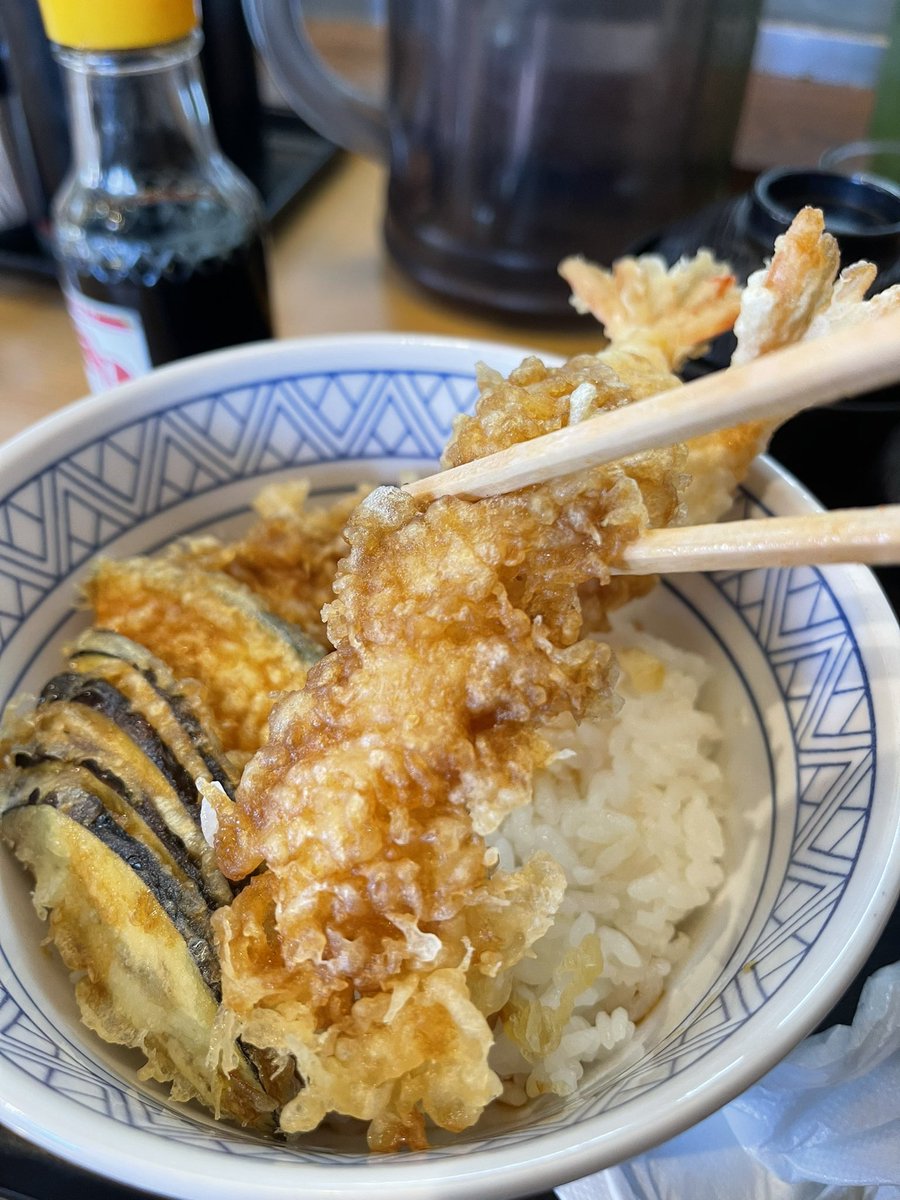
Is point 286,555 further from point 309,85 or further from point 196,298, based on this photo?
point 309,85

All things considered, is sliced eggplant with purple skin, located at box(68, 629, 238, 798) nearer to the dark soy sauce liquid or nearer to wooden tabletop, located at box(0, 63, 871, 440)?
the dark soy sauce liquid

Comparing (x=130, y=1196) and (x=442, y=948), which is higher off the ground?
(x=442, y=948)

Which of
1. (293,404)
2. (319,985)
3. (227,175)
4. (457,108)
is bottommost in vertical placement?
(319,985)

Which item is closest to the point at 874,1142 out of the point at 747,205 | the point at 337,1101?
the point at 337,1101

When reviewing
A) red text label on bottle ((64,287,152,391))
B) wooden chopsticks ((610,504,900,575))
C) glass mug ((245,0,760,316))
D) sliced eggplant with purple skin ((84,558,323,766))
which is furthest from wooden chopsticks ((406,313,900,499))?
Answer: glass mug ((245,0,760,316))

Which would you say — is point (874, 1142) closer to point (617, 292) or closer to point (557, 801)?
point (557, 801)

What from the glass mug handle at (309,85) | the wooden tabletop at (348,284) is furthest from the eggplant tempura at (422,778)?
the glass mug handle at (309,85)

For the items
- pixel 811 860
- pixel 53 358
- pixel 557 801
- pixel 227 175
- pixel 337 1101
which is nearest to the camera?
pixel 337 1101
